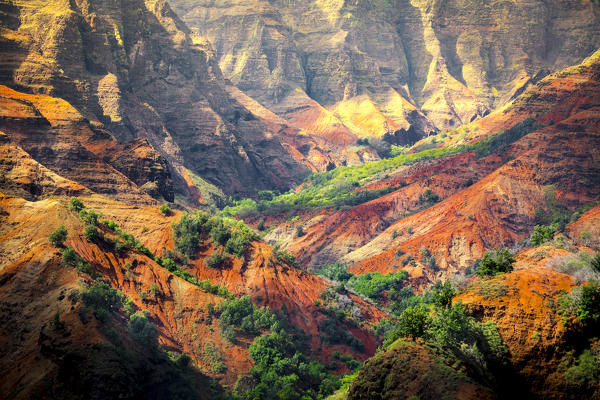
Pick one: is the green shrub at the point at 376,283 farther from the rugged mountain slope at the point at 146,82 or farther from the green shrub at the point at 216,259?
the rugged mountain slope at the point at 146,82

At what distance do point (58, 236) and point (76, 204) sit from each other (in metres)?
8.63

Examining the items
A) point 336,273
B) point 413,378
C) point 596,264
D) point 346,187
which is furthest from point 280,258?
point 346,187

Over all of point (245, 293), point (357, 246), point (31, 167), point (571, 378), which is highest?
point (31, 167)

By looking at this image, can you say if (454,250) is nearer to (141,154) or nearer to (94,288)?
(141,154)

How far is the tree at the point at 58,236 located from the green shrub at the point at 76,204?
6.02 meters

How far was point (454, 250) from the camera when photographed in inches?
3477

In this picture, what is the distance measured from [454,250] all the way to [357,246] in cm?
1640

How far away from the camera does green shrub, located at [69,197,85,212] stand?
53.8 meters

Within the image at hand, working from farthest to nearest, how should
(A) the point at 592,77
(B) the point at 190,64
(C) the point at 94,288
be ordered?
1. (B) the point at 190,64
2. (A) the point at 592,77
3. (C) the point at 94,288

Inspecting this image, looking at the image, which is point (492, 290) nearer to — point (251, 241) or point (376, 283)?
point (251, 241)

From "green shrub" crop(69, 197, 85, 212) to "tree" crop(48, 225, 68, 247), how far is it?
19.8 ft

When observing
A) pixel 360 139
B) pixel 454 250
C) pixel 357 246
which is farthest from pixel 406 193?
pixel 360 139

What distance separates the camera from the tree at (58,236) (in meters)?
46.4

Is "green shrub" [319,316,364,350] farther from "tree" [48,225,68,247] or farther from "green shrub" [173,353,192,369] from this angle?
"tree" [48,225,68,247]
